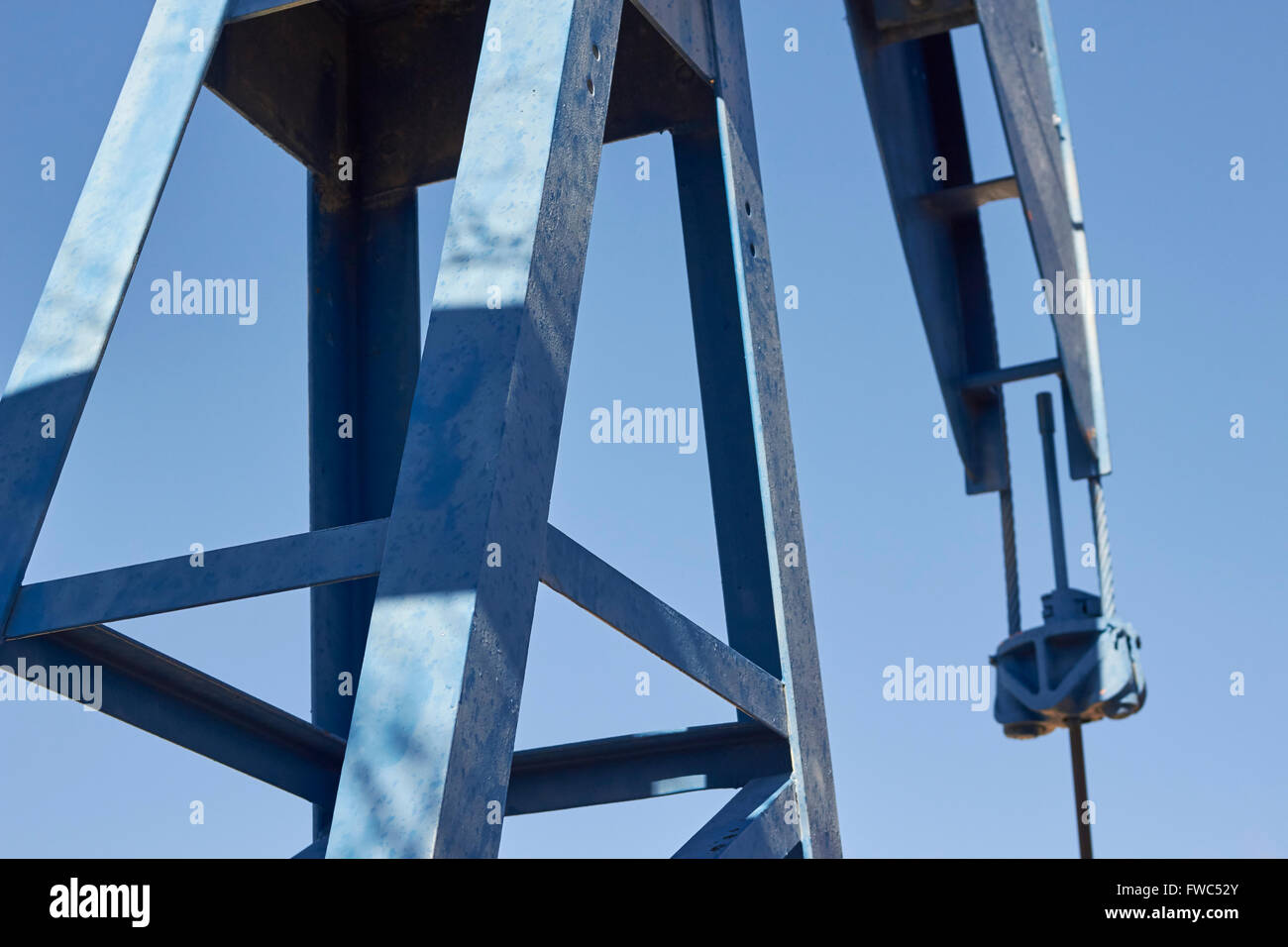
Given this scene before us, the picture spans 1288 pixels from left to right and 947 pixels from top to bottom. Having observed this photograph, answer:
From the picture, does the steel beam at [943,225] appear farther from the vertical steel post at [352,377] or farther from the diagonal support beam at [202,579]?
the diagonal support beam at [202,579]

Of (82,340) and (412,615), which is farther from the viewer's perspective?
(82,340)

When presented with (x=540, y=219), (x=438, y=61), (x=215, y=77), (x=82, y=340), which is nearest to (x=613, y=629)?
(x=540, y=219)

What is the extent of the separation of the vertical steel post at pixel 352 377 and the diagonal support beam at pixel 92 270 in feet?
4.05

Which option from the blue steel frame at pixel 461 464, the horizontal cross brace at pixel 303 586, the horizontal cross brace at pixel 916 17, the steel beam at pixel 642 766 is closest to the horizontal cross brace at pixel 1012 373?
the horizontal cross brace at pixel 916 17

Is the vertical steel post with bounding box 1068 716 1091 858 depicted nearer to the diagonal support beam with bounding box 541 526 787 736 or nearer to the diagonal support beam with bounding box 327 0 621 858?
the diagonal support beam with bounding box 541 526 787 736

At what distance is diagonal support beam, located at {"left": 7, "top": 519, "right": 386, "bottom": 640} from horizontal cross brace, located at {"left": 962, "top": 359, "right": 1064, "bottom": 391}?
5.75 metres

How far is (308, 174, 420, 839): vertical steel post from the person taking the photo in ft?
17.6

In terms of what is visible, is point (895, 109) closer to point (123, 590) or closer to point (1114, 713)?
point (1114, 713)

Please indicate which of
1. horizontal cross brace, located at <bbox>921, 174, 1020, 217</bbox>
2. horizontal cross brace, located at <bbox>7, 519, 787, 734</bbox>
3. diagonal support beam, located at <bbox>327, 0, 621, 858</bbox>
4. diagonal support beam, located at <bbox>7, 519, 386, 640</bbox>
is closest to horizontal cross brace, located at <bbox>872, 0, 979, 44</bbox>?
horizontal cross brace, located at <bbox>921, 174, 1020, 217</bbox>

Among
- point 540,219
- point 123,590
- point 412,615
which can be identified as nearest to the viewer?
point 412,615

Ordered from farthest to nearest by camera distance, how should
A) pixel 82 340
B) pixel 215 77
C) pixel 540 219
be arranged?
pixel 215 77
pixel 82 340
pixel 540 219
